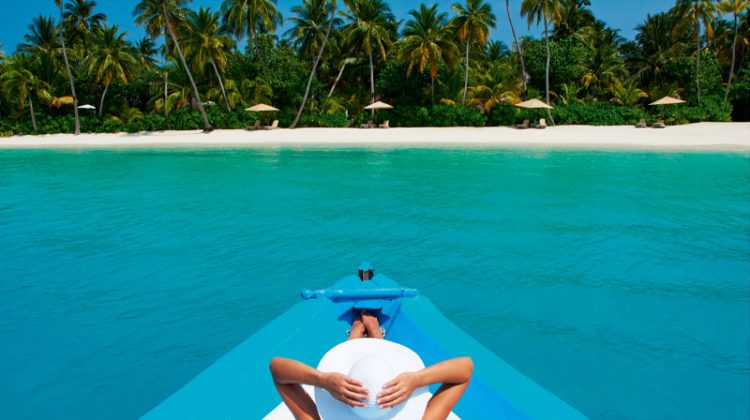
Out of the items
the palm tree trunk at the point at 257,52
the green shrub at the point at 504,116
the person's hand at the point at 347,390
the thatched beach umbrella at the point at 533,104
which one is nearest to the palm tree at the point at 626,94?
the thatched beach umbrella at the point at 533,104

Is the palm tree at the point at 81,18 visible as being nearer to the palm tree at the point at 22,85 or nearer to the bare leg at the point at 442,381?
the palm tree at the point at 22,85

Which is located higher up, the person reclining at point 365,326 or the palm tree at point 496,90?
the palm tree at point 496,90

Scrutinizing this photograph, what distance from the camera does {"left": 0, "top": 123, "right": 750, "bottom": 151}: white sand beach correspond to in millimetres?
23172

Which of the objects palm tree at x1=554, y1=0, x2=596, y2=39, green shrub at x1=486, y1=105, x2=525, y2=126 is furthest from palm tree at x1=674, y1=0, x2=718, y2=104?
green shrub at x1=486, y1=105, x2=525, y2=126

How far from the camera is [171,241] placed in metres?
8.59

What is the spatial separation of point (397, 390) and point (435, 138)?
25.6 m

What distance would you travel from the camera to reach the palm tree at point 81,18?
40678mm

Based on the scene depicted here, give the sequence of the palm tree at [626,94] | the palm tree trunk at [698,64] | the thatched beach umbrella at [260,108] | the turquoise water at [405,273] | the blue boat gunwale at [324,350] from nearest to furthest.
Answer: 1. the blue boat gunwale at [324,350]
2. the turquoise water at [405,273]
3. the palm tree trunk at [698,64]
4. the thatched beach umbrella at [260,108]
5. the palm tree at [626,94]

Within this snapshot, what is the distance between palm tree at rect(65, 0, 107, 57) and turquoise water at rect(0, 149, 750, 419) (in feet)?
107

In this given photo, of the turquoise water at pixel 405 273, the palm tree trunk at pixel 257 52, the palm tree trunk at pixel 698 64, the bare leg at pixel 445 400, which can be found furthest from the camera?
the palm tree trunk at pixel 257 52

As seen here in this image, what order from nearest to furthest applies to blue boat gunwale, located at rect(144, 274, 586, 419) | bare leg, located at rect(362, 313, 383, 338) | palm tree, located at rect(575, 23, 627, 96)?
1. blue boat gunwale, located at rect(144, 274, 586, 419)
2. bare leg, located at rect(362, 313, 383, 338)
3. palm tree, located at rect(575, 23, 627, 96)

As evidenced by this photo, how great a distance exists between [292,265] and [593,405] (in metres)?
4.49

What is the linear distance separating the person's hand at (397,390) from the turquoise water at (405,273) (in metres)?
2.48

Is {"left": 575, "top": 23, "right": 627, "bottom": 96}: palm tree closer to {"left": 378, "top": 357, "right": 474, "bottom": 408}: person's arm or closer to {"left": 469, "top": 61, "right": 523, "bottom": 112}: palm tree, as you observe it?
{"left": 469, "top": 61, "right": 523, "bottom": 112}: palm tree
